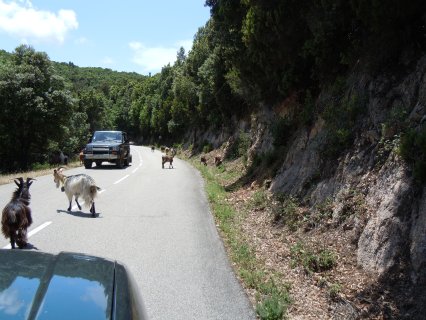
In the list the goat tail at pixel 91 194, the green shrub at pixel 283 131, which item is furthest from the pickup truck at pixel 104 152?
the goat tail at pixel 91 194

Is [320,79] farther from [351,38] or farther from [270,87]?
[270,87]

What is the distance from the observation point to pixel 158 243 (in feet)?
28.5

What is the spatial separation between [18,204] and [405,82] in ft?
23.6

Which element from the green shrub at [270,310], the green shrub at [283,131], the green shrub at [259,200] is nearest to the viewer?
the green shrub at [270,310]

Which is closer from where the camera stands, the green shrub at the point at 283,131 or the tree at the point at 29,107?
the green shrub at the point at 283,131

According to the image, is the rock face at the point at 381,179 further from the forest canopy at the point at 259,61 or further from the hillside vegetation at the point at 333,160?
the forest canopy at the point at 259,61

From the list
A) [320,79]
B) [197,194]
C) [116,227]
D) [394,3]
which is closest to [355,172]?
[394,3]

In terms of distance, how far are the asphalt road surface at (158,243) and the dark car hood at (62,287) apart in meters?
2.52

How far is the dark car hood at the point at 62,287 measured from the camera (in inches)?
90.1

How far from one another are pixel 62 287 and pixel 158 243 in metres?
6.16

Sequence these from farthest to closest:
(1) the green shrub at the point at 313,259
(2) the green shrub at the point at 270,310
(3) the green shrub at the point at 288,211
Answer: (3) the green shrub at the point at 288,211, (1) the green shrub at the point at 313,259, (2) the green shrub at the point at 270,310

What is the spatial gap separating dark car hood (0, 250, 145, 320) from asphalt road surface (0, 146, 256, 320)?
252 centimetres

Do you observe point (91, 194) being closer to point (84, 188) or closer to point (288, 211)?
point (84, 188)

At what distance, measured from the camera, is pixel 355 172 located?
7934 millimetres
